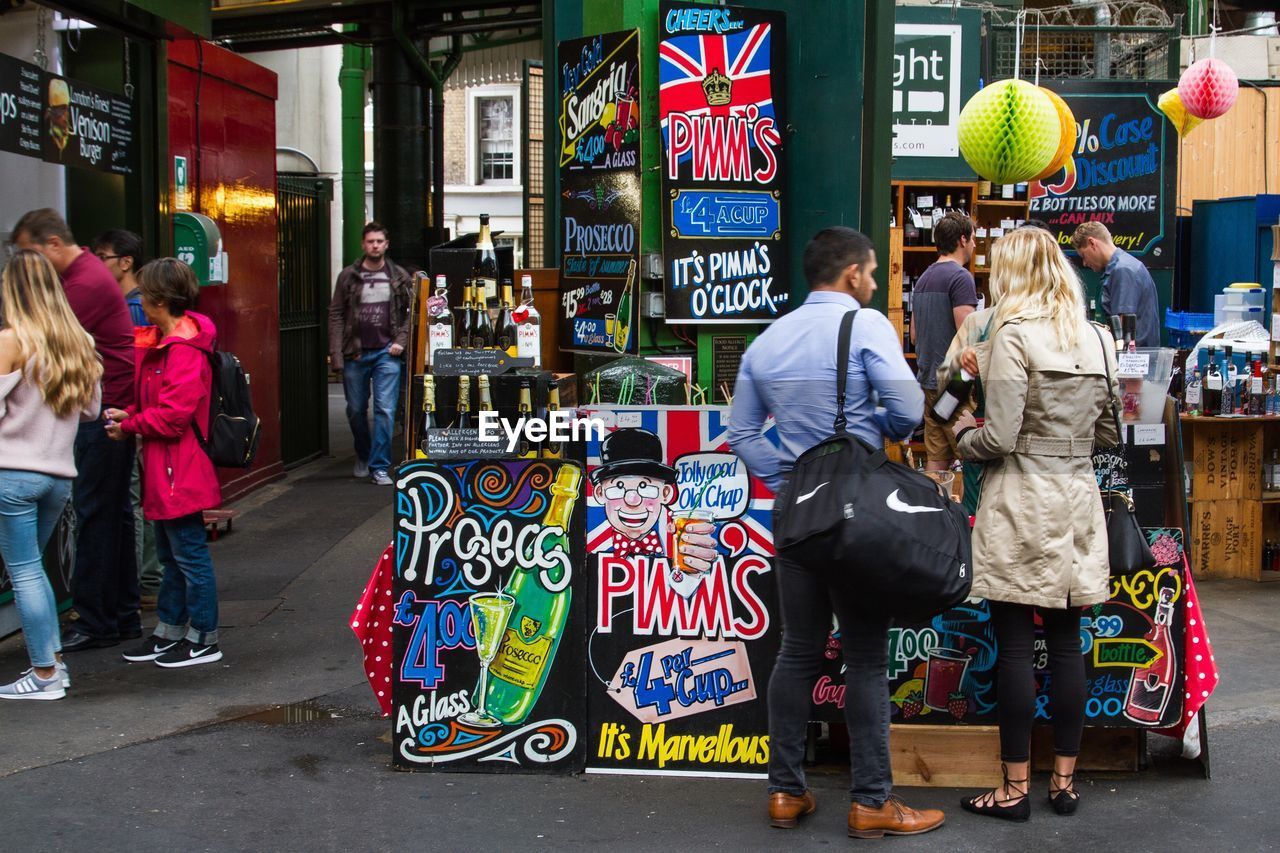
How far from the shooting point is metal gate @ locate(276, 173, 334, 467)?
12.4 m

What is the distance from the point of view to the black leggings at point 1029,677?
15.3 ft

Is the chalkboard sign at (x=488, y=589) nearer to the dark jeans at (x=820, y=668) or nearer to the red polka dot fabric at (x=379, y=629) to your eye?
the red polka dot fabric at (x=379, y=629)

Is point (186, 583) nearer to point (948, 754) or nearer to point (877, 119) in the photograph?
point (948, 754)

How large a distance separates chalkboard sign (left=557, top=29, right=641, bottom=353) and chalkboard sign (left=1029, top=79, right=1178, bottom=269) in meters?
6.53

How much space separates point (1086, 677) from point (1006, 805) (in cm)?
62

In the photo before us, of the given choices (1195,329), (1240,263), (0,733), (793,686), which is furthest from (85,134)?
(1240,263)

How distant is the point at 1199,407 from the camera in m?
Answer: 8.47

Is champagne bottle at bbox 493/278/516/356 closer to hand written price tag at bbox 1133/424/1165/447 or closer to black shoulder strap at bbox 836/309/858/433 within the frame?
black shoulder strap at bbox 836/309/858/433

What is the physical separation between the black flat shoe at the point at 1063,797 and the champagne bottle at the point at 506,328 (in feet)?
8.41

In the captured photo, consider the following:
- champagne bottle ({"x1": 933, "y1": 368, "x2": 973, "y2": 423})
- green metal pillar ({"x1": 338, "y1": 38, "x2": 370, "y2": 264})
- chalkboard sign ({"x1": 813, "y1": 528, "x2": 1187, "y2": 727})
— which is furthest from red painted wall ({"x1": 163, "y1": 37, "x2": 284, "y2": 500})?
green metal pillar ({"x1": 338, "y1": 38, "x2": 370, "y2": 264})

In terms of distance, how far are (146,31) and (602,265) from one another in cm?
343

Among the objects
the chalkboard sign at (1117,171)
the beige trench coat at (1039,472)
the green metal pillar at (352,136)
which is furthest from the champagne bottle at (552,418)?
the green metal pillar at (352,136)

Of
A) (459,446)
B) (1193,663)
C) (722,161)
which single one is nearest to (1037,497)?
(1193,663)

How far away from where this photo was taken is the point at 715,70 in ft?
24.3
